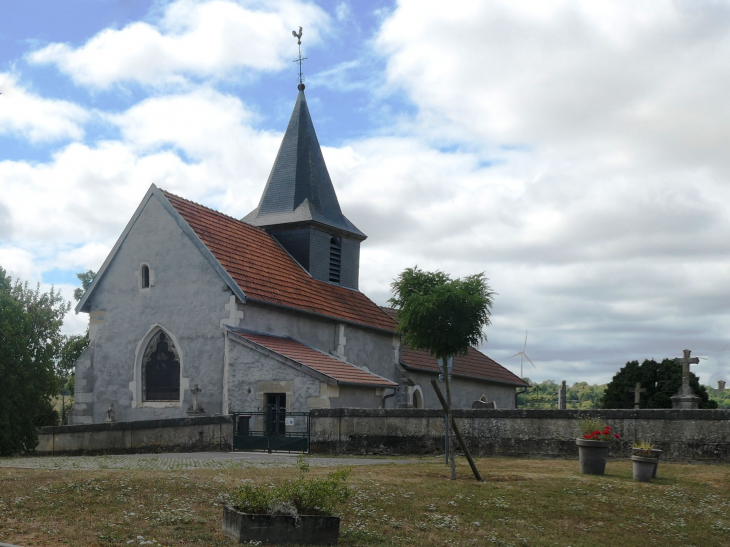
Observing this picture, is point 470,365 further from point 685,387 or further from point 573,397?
point 573,397

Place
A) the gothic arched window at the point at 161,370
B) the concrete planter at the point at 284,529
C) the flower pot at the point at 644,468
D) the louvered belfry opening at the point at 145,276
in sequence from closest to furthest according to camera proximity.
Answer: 1. the concrete planter at the point at 284,529
2. the flower pot at the point at 644,468
3. the gothic arched window at the point at 161,370
4. the louvered belfry opening at the point at 145,276

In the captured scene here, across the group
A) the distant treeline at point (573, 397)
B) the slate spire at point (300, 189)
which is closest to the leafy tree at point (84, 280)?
the slate spire at point (300, 189)

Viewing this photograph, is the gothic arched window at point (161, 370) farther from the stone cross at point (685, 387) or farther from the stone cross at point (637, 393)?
the stone cross at point (637, 393)

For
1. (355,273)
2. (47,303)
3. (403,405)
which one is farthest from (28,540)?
(47,303)

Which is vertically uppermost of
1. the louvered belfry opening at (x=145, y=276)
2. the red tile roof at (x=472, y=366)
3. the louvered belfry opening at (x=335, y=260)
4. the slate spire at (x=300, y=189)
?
the slate spire at (x=300, y=189)

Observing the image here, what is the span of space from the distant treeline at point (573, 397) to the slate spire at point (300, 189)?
A: 14.7 meters

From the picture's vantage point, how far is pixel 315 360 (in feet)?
79.9

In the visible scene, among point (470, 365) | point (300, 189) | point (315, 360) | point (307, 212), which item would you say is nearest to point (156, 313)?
point (315, 360)

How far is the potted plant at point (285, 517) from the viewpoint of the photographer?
8883 mm

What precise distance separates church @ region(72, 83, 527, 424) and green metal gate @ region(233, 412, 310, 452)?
0.61m

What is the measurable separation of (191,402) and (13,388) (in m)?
6.38

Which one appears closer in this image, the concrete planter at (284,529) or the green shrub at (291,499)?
the concrete planter at (284,529)

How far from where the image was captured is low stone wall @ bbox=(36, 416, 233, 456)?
1980cm

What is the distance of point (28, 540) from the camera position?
8.69 meters
